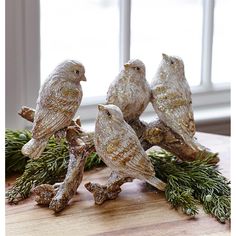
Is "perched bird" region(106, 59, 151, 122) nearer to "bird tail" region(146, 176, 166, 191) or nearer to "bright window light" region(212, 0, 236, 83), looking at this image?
"bird tail" region(146, 176, 166, 191)

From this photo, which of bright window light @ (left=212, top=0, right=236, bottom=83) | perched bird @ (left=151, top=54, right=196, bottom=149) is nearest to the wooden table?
perched bird @ (left=151, top=54, right=196, bottom=149)

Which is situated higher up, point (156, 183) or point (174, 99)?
point (174, 99)

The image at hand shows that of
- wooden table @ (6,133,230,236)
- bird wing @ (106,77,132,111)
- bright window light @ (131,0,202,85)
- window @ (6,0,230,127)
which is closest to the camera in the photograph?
wooden table @ (6,133,230,236)

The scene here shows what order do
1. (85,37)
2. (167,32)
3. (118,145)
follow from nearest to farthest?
(118,145) → (85,37) → (167,32)

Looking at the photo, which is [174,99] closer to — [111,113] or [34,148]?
[111,113]

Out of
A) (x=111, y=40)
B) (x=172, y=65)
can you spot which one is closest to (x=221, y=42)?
(x=111, y=40)

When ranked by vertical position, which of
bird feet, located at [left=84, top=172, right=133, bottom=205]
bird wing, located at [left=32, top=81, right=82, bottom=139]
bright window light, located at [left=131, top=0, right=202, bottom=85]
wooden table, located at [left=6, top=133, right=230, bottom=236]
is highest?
bright window light, located at [left=131, top=0, right=202, bottom=85]

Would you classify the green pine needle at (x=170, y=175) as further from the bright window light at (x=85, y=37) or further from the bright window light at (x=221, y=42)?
the bright window light at (x=221, y=42)
